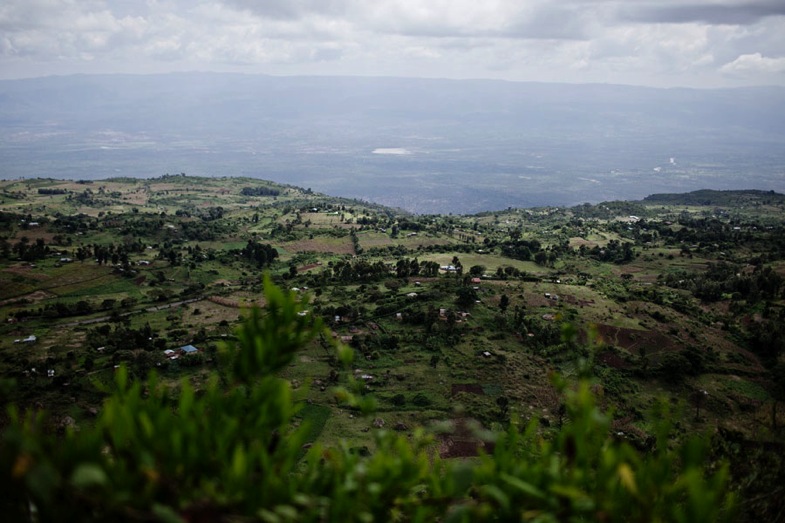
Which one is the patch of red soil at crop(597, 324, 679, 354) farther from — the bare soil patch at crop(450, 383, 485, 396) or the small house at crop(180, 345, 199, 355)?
the small house at crop(180, 345, 199, 355)

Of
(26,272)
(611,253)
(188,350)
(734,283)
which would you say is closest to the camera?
(188,350)

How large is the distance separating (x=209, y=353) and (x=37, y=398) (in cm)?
1505

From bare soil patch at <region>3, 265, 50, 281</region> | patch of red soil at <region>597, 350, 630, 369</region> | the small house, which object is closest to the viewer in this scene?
patch of red soil at <region>597, 350, 630, 369</region>

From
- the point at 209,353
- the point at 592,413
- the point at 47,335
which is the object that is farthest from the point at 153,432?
the point at 47,335

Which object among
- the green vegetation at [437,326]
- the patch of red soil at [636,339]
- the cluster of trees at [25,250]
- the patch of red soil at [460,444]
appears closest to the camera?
the patch of red soil at [460,444]

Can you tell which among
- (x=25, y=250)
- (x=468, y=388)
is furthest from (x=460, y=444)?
(x=25, y=250)

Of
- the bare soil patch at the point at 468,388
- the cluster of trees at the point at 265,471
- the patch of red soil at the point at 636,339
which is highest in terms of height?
the cluster of trees at the point at 265,471

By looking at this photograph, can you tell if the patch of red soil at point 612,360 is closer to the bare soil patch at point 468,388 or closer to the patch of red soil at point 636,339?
the patch of red soil at point 636,339

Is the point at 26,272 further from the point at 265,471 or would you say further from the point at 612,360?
the point at 265,471

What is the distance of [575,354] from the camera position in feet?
169

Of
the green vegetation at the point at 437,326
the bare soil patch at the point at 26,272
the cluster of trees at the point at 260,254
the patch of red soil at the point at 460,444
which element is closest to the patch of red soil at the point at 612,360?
the green vegetation at the point at 437,326

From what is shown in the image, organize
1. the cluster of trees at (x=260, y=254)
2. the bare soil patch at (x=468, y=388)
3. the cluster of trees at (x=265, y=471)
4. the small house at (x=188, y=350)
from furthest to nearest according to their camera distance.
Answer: the cluster of trees at (x=260, y=254)
the small house at (x=188, y=350)
the bare soil patch at (x=468, y=388)
the cluster of trees at (x=265, y=471)

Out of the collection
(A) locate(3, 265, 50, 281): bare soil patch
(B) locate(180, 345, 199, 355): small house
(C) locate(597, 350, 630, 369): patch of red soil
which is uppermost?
(A) locate(3, 265, 50, 281): bare soil patch

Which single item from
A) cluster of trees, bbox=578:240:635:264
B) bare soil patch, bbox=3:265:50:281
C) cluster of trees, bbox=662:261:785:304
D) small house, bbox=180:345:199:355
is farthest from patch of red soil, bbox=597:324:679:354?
bare soil patch, bbox=3:265:50:281
